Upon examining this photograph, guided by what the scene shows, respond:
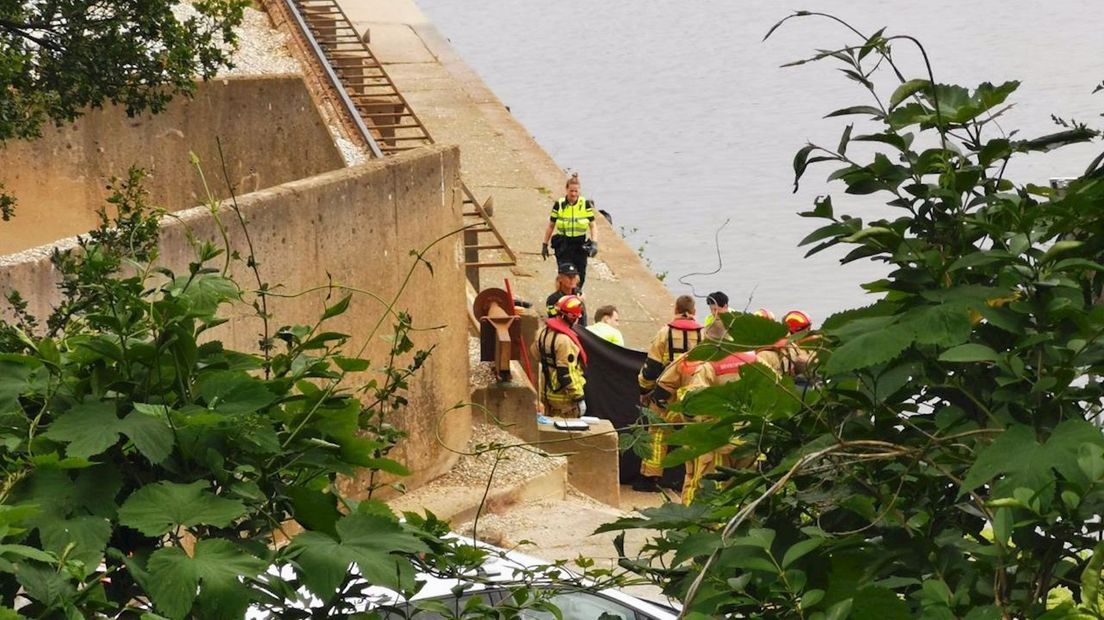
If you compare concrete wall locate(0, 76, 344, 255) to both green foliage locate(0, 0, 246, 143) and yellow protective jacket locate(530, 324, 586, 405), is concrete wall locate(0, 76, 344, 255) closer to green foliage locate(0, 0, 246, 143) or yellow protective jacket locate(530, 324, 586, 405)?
yellow protective jacket locate(530, 324, 586, 405)

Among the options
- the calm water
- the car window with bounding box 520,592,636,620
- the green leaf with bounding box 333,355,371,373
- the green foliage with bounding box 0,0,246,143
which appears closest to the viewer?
the green leaf with bounding box 333,355,371,373

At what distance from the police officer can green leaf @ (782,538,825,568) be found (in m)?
16.2

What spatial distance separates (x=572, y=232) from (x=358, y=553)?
16.3 m

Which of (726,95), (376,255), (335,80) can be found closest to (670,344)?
(376,255)

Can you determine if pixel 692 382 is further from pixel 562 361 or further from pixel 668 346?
pixel 562 361

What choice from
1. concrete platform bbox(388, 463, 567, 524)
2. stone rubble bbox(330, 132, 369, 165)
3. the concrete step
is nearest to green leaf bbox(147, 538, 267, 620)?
concrete platform bbox(388, 463, 567, 524)

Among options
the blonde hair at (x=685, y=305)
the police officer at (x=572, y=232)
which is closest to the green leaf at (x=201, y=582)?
the blonde hair at (x=685, y=305)

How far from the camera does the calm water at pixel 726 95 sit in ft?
85.2

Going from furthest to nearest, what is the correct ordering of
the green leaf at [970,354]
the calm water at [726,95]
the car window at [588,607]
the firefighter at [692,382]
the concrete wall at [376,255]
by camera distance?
the calm water at [726,95], the firefighter at [692,382], the concrete wall at [376,255], the car window at [588,607], the green leaf at [970,354]

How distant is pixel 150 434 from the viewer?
3168 mm

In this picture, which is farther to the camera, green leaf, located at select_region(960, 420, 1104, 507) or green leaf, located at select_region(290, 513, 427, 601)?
green leaf, located at select_region(290, 513, 427, 601)

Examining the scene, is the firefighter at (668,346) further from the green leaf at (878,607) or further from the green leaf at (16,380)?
the green leaf at (878,607)

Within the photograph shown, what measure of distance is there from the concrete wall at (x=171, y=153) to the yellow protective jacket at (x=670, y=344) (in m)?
3.27

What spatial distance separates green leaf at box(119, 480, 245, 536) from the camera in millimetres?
3105
